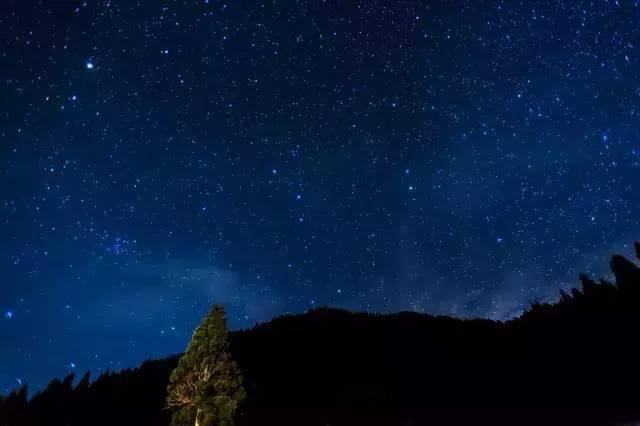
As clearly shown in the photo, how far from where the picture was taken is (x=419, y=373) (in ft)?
120

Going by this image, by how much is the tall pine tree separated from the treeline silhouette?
46.4 ft

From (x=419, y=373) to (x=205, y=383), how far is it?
25542 millimetres

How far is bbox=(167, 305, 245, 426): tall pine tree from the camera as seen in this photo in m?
17.6

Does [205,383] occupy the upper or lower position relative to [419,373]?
upper

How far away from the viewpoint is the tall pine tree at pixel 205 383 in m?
17.6

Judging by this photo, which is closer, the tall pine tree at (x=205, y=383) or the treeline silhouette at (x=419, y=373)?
the tall pine tree at (x=205, y=383)

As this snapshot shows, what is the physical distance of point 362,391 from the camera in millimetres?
34250

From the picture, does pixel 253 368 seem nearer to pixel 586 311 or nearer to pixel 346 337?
pixel 346 337

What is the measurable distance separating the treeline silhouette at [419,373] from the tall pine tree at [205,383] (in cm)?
1414

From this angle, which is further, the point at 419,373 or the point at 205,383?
the point at 419,373

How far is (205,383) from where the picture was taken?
1798 centimetres

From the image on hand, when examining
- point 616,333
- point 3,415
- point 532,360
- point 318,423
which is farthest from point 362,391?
point 3,415

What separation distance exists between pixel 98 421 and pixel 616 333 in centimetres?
5508

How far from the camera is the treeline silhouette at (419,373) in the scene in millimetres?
31281
